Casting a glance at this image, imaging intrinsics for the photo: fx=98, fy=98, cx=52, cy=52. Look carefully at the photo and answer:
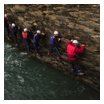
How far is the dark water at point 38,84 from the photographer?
7504 mm

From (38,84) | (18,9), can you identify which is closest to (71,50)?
(38,84)

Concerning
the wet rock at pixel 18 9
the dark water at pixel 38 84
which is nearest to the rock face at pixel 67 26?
the wet rock at pixel 18 9

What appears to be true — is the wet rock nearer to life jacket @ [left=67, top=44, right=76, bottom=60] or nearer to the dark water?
the dark water

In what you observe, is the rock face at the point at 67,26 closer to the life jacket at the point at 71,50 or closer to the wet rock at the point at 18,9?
the wet rock at the point at 18,9

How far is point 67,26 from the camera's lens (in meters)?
7.33

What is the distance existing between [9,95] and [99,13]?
857cm

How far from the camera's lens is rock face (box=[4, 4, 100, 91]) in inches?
252

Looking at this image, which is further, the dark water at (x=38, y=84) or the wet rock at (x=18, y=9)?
the wet rock at (x=18, y=9)

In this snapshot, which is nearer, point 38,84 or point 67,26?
point 67,26

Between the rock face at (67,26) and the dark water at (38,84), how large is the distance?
661 mm

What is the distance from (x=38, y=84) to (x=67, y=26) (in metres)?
5.29

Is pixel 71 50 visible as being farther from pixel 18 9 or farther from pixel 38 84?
pixel 18 9

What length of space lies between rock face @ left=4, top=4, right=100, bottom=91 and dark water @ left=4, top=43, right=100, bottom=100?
2.17 feet

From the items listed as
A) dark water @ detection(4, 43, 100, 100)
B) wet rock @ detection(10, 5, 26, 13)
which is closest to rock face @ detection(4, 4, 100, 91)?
wet rock @ detection(10, 5, 26, 13)
